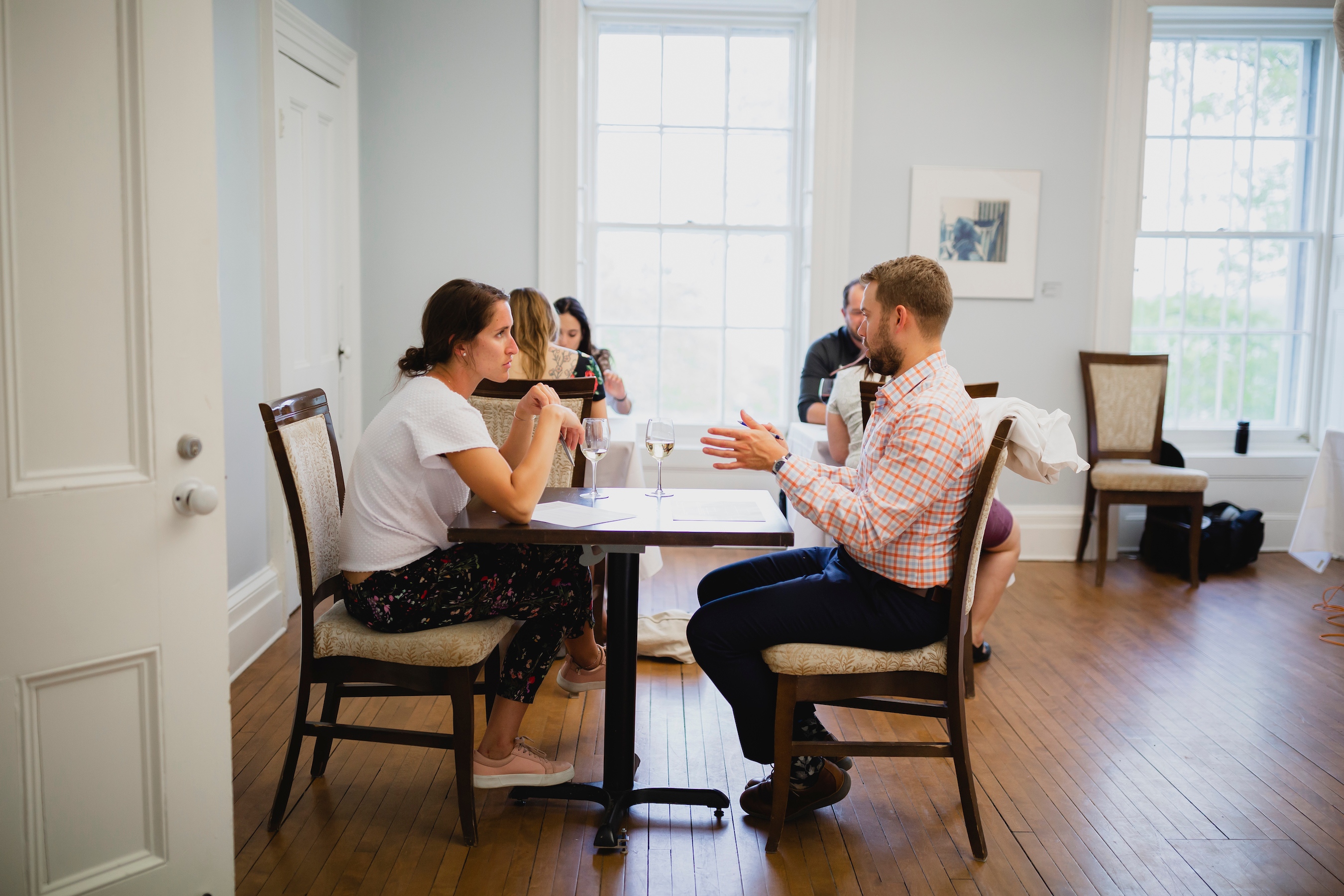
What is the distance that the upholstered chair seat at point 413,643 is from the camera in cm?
212

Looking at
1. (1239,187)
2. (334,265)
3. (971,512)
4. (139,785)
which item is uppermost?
(1239,187)

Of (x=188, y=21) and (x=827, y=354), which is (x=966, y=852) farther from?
(x=827, y=354)

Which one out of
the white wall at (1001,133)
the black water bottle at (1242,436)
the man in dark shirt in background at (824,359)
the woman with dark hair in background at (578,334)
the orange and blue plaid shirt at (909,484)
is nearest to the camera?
the orange and blue plaid shirt at (909,484)

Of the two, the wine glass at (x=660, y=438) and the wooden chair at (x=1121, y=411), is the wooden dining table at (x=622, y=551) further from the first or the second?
the wooden chair at (x=1121, y=411)

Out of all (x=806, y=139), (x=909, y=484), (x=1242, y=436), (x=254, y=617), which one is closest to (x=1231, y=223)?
(x=1242, y=436)

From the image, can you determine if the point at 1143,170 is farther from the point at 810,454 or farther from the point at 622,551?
the point at 622,551

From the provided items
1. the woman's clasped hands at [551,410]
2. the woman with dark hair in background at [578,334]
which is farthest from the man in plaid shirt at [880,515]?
the woman with dark hair in background at [578,334]

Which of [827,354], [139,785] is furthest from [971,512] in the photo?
[827,354]

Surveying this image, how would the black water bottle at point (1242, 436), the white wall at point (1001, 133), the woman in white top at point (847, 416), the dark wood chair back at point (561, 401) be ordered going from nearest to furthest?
the dark wood chair back at point (561, 401) < the woman in white top at point (847, 416) < the white wall at point (1001, 133) < the black water bottle at point (1242, 436)

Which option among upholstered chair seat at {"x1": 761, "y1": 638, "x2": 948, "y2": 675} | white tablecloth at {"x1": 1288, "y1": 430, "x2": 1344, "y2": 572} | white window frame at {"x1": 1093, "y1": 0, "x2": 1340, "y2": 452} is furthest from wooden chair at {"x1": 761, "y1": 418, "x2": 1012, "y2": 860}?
white window frame at {"x1": 1093, "y1": 0, "x2": 1340, "y2": 452}

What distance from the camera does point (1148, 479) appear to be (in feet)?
15.1

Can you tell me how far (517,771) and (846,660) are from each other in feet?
2.76

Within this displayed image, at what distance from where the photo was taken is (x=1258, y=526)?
4867 millimetres

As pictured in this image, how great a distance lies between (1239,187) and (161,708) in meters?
5.52
